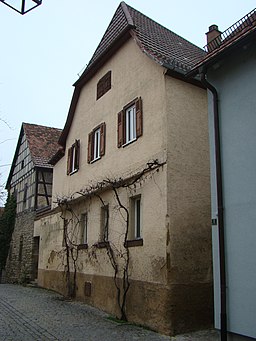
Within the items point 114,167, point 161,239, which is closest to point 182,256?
point 161,239

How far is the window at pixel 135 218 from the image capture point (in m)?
10.5

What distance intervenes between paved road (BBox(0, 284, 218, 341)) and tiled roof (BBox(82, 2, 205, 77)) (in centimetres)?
643

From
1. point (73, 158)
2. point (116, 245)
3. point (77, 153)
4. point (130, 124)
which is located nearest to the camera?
point (116, 245)

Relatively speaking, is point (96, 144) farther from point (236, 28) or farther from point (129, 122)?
point (236, 28)

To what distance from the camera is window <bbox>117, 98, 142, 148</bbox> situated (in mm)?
10898

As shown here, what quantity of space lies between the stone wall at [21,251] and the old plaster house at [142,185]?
710 centimetres

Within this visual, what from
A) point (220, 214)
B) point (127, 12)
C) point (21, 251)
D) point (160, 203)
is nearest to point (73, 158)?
point (127, 12)

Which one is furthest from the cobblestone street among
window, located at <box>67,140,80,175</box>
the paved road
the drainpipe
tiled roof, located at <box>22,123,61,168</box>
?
tiled roof, located at <box>22,123,61,168</box>

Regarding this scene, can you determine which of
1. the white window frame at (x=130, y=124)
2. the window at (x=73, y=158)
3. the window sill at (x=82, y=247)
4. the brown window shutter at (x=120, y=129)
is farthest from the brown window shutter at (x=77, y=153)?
the white window frame at (x=130, y=124)

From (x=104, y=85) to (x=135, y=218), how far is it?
17.0 feet

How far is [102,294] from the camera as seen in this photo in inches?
454

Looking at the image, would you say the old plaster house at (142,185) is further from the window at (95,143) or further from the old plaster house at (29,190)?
the old plaster house at (29,190)

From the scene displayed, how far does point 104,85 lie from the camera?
13352mm

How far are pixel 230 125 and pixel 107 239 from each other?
586 cm
